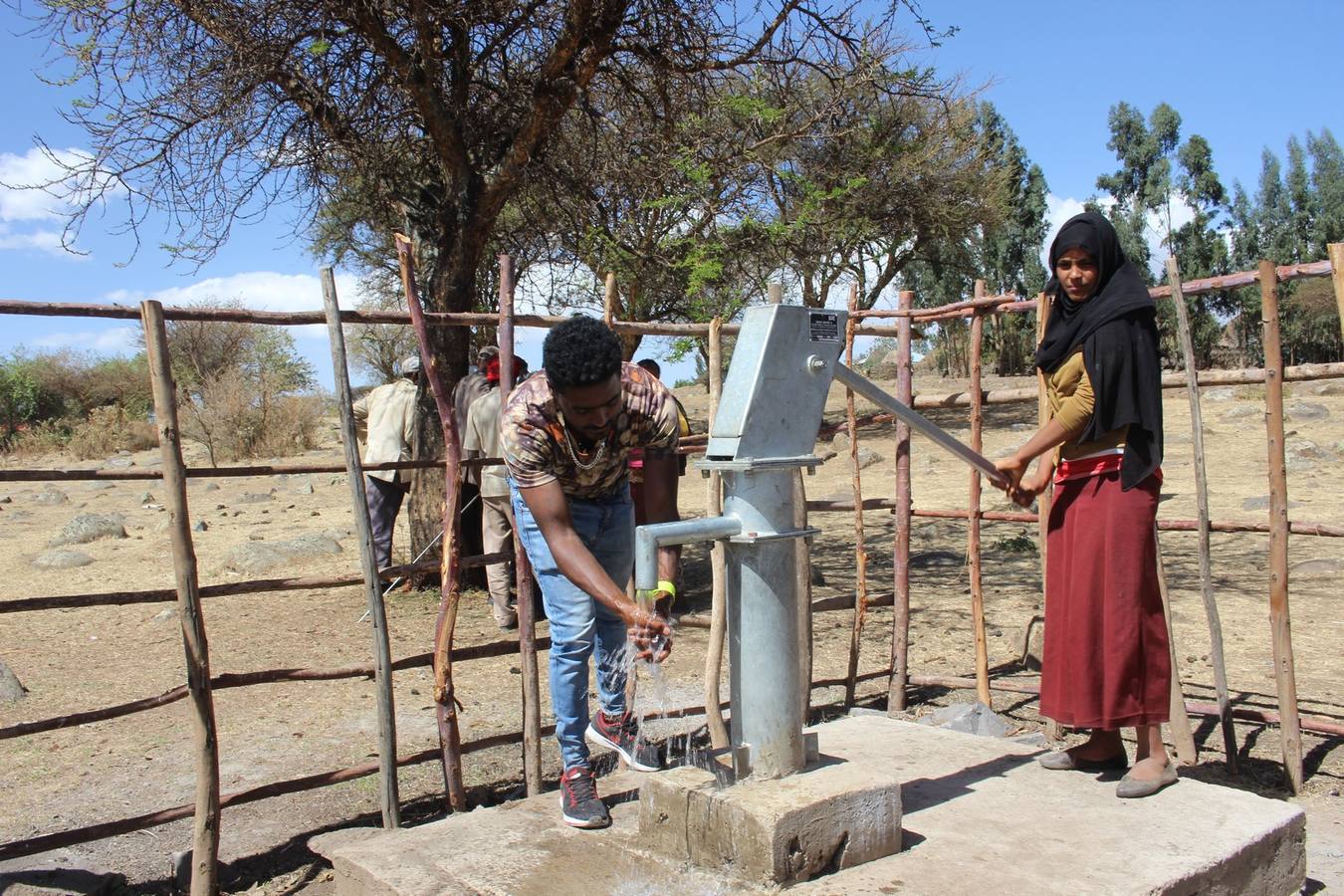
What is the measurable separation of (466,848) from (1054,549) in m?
1.98

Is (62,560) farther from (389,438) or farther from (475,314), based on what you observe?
(475,314)

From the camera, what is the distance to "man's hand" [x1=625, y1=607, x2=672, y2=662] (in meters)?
2.72

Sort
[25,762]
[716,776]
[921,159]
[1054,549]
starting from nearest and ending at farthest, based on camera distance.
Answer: [716,776], [1054,549], [25,762], [921,159]

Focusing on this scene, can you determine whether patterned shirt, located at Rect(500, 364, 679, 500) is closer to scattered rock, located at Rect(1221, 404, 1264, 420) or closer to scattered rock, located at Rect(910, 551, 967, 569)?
scattered rock, located at Rect(910, 551, 967, 569)

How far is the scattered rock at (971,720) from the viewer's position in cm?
482

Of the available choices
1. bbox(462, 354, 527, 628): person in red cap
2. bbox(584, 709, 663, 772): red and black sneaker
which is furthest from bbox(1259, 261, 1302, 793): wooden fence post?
bbox(462, 354, 527, 628): person in red cap

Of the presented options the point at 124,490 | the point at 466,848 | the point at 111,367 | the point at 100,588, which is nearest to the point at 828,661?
the point at 466,848

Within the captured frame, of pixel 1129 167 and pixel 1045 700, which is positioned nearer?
pixel 1045 700

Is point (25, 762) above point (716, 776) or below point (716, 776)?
below

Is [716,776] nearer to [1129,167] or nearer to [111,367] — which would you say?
[111,367]

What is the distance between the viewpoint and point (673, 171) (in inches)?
364

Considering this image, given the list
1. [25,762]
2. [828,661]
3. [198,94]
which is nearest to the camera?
[25,762]

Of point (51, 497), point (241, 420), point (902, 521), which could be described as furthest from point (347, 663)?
point (241, 420)

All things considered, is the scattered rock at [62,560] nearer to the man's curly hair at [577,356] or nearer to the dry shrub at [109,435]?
the man's curly hair at [577,356]
